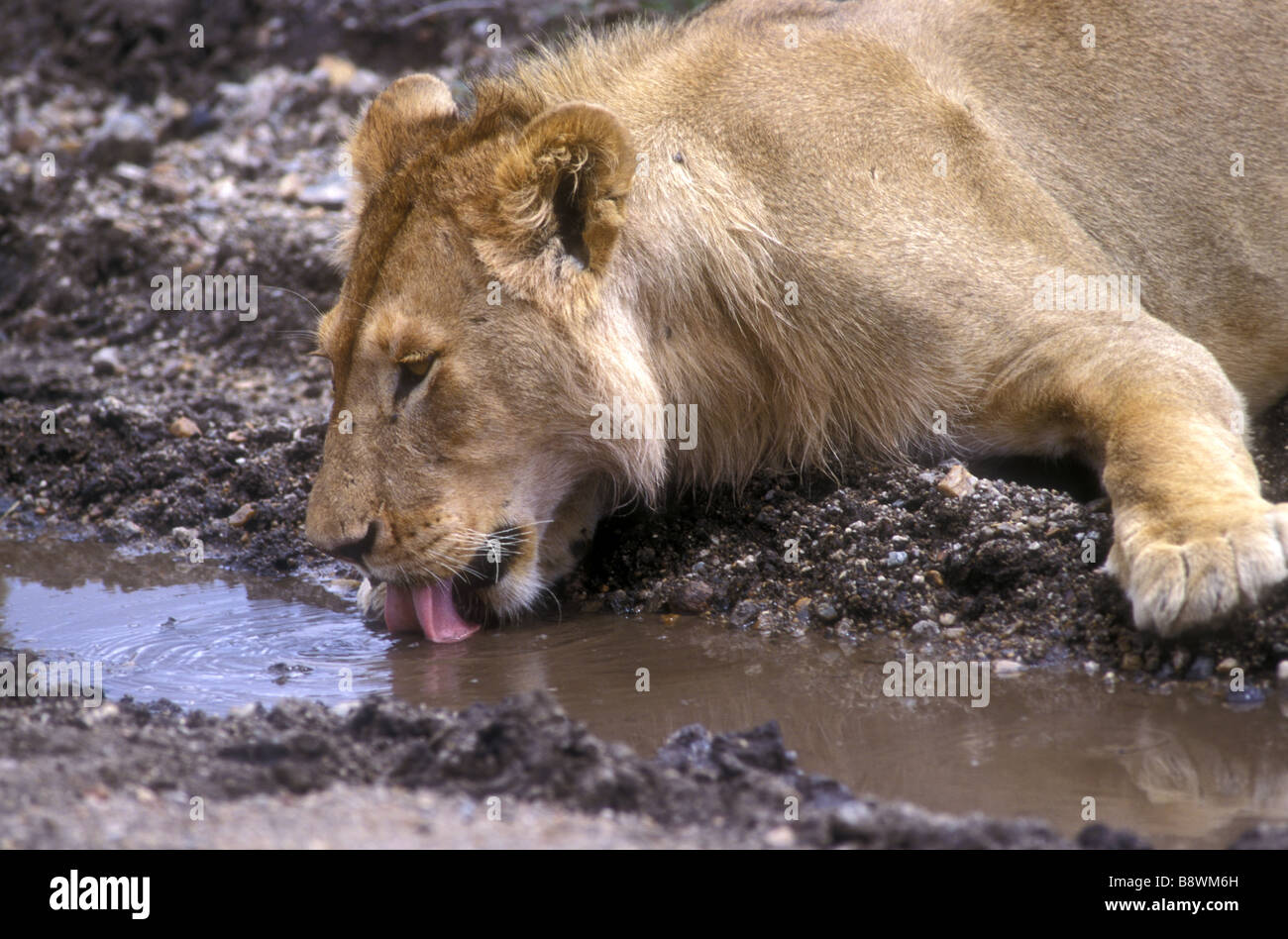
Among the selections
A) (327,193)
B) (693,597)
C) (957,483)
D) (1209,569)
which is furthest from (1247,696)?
(327,193)

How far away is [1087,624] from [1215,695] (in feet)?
1.39

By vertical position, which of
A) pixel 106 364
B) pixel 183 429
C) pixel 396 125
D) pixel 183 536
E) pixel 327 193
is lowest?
pixel 183 536

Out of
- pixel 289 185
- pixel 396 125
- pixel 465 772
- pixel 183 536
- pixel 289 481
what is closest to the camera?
pixel 465 772

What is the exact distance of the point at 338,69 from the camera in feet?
31.0

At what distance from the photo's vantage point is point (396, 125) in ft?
15.1

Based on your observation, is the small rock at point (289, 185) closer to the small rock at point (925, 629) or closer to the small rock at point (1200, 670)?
the small rock at point (925, 629)

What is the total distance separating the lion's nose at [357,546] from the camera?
13.5 feet

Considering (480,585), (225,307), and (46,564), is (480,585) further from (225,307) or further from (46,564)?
(225,307)

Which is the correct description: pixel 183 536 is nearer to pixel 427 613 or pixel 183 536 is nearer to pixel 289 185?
pixel 427 613

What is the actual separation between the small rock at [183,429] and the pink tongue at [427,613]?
1.94 meters

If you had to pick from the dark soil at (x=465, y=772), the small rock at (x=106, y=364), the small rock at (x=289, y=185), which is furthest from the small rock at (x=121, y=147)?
the dark soil at (x=465, y=772)

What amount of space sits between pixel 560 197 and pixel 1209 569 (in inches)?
76.8

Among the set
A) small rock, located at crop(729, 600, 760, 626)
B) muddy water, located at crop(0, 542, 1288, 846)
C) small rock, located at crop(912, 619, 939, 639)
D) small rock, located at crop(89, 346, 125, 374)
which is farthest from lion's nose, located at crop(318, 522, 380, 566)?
small rock, located at crop(89, 346, 125, 374)

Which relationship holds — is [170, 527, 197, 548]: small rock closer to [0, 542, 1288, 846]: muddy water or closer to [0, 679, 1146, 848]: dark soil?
[0, 542, 1288, 846]: muddy water
